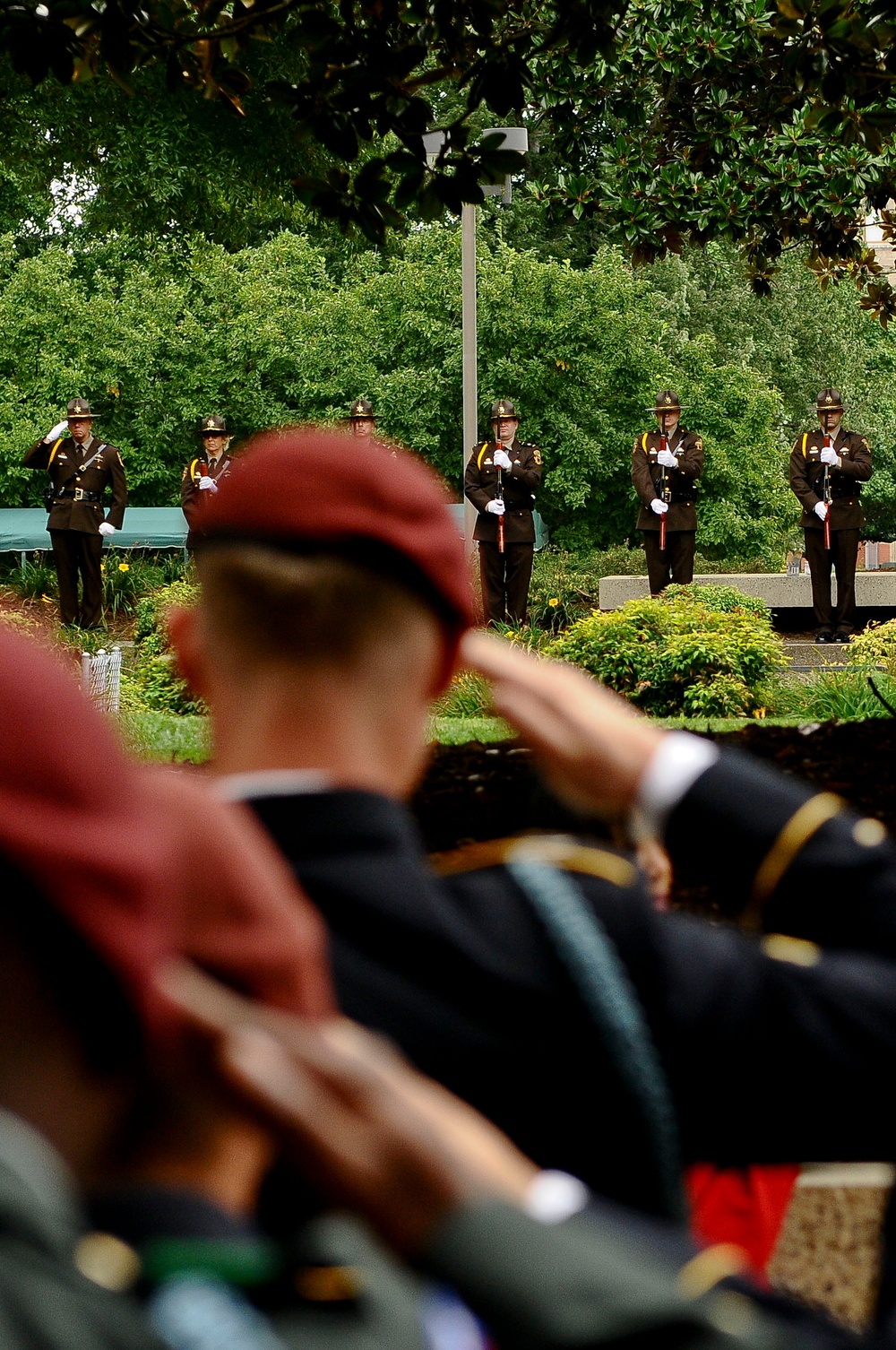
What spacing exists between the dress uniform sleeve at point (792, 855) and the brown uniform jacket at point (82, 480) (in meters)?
17.8

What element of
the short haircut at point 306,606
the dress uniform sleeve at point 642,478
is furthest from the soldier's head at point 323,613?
the dress uniform sleeve at point 642,478

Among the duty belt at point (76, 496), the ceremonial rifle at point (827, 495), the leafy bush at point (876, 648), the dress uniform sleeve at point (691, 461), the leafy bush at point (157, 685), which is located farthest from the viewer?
the duty belt at point (76, 496)

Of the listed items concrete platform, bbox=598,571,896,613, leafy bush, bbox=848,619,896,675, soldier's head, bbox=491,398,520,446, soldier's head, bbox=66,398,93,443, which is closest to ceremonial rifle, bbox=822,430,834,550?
concrete platform, bbox=598,571,896,613

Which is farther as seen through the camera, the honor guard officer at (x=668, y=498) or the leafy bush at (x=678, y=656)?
the honor guard officer at (x=668, y=498)

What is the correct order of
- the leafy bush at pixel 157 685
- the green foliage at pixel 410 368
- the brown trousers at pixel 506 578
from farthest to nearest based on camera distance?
the green foliage at pixel 410 368 → the brown trousers at pixel 506 578 → the leafy bush at pixel 157 685

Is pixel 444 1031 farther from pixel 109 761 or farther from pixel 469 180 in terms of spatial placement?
pixel 469 180

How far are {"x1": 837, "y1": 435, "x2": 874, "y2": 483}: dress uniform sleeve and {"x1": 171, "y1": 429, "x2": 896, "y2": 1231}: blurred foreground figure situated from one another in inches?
638

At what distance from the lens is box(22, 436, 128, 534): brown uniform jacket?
61.2 feet

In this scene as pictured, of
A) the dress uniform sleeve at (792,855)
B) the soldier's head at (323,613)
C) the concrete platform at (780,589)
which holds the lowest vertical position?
the concrete platform at (780,589)

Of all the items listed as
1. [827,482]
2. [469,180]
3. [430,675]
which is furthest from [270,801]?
[827,482]

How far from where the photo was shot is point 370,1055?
850mm

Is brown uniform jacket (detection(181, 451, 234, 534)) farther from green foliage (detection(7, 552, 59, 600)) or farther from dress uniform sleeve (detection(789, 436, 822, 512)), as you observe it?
dress uniform sleeve (detection(789, 436, 822, 512))

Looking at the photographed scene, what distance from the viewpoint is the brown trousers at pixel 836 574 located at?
1700 centimetres

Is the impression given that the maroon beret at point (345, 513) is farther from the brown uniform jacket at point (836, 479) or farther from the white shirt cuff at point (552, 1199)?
the brown uniform jacket at point (836, 479)
